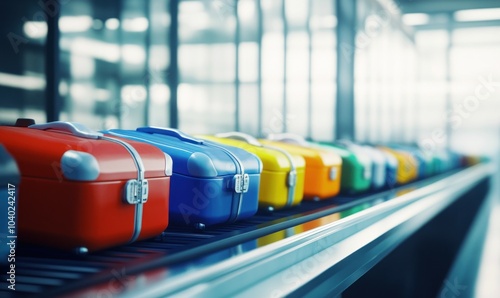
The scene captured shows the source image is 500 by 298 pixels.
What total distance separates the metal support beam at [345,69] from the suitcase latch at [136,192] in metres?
6.28

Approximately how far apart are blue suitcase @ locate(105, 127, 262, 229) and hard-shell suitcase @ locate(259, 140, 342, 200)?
998 millimetres

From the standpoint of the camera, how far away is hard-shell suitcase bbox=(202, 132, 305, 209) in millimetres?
2748

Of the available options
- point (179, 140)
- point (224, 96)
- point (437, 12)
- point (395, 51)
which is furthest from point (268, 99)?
point (437, 12)

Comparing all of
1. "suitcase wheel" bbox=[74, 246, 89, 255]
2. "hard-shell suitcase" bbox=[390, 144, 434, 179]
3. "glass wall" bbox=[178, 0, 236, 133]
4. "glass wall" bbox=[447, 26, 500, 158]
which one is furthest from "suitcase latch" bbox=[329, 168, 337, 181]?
"glass wall" bbox=[447, 26, 500, 158]

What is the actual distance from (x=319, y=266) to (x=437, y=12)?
1482 centimetres

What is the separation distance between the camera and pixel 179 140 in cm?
238

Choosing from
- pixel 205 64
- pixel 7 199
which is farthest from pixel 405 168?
pixel 7 199

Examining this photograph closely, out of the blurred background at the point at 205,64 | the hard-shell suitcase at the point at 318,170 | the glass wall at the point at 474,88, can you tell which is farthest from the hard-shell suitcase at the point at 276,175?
the glass wall at the point at 474,88

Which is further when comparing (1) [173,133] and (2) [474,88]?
(2) [474,88]

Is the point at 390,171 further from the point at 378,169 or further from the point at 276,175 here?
the point at 276,175

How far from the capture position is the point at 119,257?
5.61 ft

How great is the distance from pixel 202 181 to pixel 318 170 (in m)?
1.35

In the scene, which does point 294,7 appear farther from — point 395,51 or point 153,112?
point 395,51

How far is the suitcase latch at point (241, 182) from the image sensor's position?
2242mm
